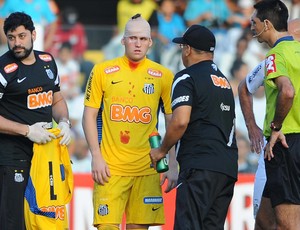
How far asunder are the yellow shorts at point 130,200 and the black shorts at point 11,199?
0.79m

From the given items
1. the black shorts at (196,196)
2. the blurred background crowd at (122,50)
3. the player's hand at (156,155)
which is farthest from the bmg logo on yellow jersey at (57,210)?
the blurred background crowd at (122,50)

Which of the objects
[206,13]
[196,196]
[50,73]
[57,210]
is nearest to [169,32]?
[206,13]

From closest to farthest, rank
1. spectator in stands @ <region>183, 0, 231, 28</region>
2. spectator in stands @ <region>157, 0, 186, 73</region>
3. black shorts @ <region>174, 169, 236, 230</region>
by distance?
black shorts @ <region>174, 169, 236, 230</region> → spectator in stands @ <region>157, 0, 186, 73</region> → spectator in stands @ <region>183, 0, 231, 28</region>

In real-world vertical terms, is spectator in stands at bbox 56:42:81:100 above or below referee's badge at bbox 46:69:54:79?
above

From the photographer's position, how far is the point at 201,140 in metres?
7.96

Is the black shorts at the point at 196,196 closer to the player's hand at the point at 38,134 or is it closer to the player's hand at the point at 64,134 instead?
the player's hand at the point at 64,134

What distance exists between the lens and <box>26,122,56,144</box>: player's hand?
8289 millimetres

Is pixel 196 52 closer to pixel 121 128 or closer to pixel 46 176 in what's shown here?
pixel 121 128

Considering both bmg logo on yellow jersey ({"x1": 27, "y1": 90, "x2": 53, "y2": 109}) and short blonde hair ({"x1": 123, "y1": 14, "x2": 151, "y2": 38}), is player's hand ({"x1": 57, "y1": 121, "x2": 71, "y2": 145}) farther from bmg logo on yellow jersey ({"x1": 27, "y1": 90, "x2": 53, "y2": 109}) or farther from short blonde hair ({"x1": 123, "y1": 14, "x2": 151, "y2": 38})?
short blonde hair ({"x1": 123, "y1": 14, "x2": 151, "y2": 38})

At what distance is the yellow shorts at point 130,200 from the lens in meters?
8.70

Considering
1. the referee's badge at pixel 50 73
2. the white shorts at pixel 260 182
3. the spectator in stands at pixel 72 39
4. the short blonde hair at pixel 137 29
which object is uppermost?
the spectator in stands at pixel 72 39

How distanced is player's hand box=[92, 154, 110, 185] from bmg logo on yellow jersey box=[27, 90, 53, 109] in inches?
27.8

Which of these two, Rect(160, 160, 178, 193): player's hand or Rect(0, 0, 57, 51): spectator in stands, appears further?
Rect(0, 0, 57, 51): spectator in stands

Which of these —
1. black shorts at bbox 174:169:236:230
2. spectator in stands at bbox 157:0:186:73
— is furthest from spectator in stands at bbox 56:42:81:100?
black shorts at bbox 174:169:236:230
